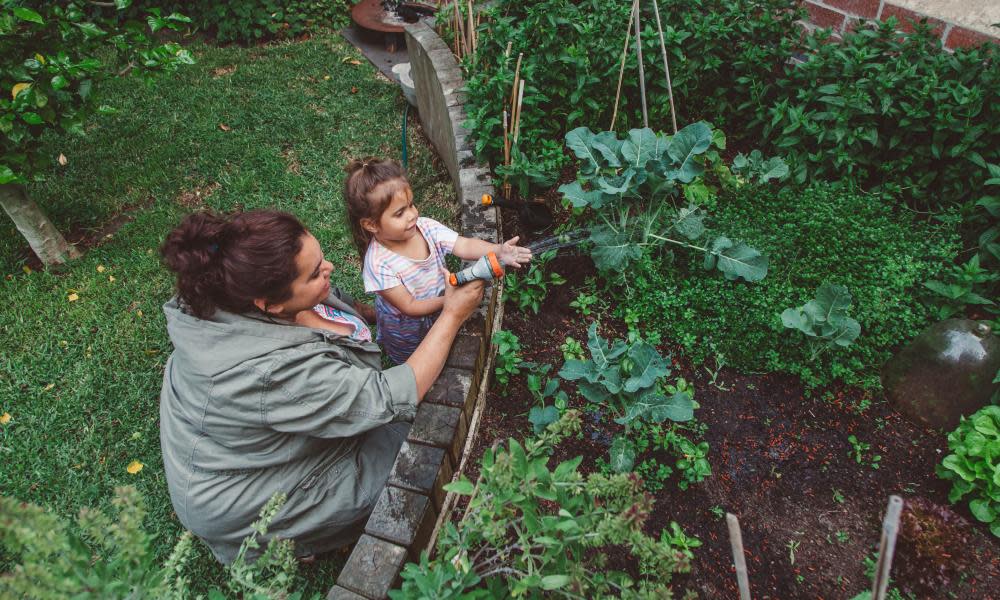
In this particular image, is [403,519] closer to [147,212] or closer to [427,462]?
[427,462]

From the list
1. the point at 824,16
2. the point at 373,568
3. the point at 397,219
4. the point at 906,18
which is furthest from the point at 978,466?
the point at 824,16

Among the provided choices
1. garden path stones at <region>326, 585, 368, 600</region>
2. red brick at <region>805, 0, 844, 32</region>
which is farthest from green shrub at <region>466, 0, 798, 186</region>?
garden path stones at <region>326, 585, 368, 600</region>

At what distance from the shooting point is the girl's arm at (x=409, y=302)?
2.54 meters

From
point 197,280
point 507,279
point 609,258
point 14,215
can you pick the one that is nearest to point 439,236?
point 507,279

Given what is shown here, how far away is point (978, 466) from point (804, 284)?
0.99m

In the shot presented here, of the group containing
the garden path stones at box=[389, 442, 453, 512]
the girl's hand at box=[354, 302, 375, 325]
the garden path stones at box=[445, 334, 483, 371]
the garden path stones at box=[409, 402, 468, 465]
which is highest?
the garden path stones at box=[445, 334, 483, 371]

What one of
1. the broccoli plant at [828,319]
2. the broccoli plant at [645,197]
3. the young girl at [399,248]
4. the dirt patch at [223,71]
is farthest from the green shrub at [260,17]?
the broccoli plant at [828,319]

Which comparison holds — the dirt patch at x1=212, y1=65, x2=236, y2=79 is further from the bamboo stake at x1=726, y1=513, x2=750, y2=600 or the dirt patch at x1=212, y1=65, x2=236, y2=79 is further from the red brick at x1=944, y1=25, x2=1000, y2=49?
the bamboo stake at x1=726, y1=513, x2=750, y2=600

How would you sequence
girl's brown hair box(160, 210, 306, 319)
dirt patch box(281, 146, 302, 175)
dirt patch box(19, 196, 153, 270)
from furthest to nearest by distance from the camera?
dirt patch box(281, 146, 302, 175), dirt patch box(19, 196, 153, 270), girl's brown hair box(160, 210, 306, 319)

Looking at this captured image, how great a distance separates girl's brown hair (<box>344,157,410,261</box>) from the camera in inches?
94.3

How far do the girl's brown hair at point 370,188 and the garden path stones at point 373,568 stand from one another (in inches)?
50.8

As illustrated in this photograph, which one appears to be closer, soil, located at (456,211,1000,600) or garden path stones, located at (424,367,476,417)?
soil, located at (456,211,1000,600)

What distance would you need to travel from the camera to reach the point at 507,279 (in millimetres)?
2744

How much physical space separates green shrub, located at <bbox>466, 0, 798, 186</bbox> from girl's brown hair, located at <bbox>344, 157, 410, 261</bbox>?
0.81m
